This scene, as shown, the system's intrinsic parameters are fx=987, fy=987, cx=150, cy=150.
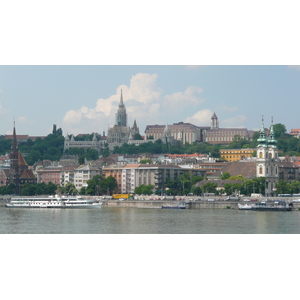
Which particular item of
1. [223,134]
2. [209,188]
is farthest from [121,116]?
[209,188]

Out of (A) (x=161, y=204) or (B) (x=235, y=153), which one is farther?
(B) (x=235, y=153)

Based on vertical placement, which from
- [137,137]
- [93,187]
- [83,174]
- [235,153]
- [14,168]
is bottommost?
[93,187]

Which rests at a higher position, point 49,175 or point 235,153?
point 235,153

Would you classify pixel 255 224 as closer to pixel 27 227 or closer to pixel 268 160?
pixel 27 227

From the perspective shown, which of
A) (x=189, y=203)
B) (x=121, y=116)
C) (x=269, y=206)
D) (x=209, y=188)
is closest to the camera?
(x=269, y=206)

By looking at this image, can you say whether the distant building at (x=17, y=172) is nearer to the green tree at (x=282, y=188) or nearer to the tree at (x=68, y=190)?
the tree at (x=68, y=190)

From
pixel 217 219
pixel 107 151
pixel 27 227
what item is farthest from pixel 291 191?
pixel 107 151

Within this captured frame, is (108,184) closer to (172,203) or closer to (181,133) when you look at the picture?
(172,203)

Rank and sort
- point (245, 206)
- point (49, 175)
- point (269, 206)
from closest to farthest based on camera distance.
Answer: point (269, 206), point (245, 206), point (49, 175)

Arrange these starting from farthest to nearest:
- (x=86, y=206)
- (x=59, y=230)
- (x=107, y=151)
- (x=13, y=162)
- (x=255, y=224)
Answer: (x=107, y=151), (x=13, y=162), (x=86, y=206), (x=255, y=224), (x=59, y=230)

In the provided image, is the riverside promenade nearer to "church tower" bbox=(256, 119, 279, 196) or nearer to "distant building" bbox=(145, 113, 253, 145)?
"church tower" bbox=(256, 119, 279, 196)

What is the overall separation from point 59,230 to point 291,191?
86.3ft

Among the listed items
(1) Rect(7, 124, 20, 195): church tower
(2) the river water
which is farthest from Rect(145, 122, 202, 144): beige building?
(2) the river water

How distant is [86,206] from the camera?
152 ft
